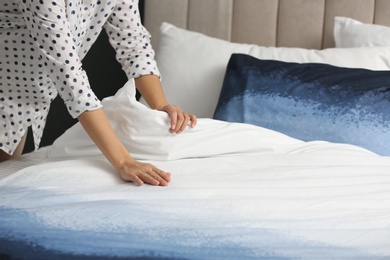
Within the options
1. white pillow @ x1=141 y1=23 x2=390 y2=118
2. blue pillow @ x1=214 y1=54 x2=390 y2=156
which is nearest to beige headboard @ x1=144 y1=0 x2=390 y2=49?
white pillow @ x1=141 y1=23 x2=390 y2=118

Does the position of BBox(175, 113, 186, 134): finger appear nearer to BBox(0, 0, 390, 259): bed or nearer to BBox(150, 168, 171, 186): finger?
BBox(0, 0, 390, 259): bed

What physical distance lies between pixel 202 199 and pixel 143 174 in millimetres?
213

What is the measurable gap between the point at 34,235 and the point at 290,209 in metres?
0.59

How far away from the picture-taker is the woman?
6.47 feet

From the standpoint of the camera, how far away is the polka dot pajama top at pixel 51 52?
1.98m

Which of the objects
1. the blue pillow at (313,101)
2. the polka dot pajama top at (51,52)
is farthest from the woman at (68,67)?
the blue pillow at (313,101)

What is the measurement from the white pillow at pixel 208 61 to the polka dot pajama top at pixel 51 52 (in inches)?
16.8

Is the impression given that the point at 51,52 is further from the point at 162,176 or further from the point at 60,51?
the point at 162,176

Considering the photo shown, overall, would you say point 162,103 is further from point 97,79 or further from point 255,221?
point 97,79

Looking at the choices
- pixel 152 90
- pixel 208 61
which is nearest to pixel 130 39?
pixel 152 90

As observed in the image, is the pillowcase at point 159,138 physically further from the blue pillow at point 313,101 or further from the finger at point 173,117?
the blue pillow at point 313,101

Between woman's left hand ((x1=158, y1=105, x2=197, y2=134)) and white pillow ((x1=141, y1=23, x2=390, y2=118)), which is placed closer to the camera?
woman's left hand ((x1=158, y1=105, x2=197, y2=134))

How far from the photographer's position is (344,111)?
242 cm

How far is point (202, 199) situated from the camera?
1.76 m
